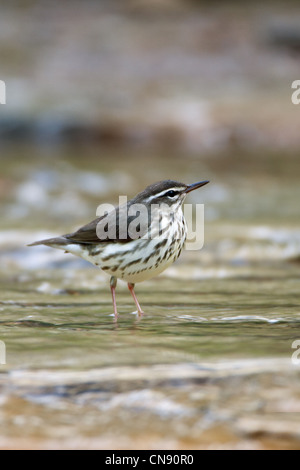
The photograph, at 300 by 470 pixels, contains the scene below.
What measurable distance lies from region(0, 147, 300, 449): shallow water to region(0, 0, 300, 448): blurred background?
0.01 meters

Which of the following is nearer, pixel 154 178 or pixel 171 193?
pixel 171 193

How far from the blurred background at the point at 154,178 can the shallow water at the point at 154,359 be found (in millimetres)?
14

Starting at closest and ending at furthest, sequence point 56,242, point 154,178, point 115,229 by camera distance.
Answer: point 115,229 → point 56,242 → point 154,178

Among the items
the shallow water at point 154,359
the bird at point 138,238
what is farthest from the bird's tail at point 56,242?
→ the shallow water at point 154,359

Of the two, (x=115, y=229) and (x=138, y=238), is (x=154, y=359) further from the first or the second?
(x=115, y=229)

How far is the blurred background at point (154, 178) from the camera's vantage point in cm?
379

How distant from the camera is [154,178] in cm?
1207

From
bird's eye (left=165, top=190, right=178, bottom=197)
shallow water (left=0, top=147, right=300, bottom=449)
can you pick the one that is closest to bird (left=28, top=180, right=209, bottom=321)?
bird's eye (left=165, top=190, right=178, bottom=197)

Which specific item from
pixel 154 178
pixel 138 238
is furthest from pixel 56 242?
pixel 154 178

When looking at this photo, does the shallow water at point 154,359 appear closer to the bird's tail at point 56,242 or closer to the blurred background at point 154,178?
the blurred background at point 154,178

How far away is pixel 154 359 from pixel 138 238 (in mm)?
1467

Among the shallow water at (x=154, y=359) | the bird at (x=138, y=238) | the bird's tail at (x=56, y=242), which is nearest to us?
the shallow water at (x=154, y=359)

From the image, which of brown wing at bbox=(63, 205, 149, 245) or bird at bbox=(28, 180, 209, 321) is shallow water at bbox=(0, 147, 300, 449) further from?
brown wing at bbox=(63, 205, 149, 245)
